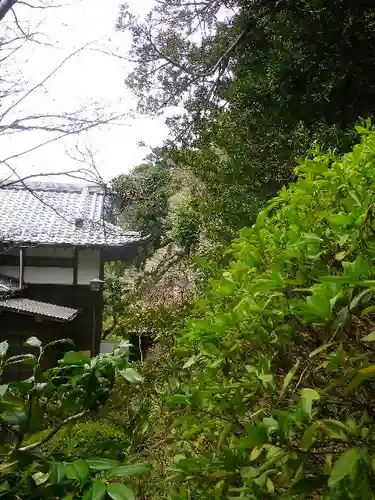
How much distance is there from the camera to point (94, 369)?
0.84 meters

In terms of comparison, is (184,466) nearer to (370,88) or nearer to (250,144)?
(370,88)

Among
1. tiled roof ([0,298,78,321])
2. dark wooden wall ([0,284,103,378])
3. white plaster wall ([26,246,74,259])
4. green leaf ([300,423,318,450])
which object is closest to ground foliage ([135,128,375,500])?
green leaf ([300,423,318,450])

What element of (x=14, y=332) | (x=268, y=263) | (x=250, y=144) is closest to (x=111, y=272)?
(x=14, y=332)

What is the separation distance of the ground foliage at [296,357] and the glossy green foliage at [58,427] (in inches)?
5.2

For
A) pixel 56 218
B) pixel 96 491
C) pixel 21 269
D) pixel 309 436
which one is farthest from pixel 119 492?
pixel 56 218

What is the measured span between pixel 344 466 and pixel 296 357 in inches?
16.5

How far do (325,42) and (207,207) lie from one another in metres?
1.95

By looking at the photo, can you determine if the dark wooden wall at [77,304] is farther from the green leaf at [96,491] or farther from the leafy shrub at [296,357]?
the green leaf at [96,491]

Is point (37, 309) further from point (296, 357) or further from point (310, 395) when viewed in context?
point (310, 395)

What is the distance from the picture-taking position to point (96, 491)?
61 cm

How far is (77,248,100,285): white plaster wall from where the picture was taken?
8.27 meters

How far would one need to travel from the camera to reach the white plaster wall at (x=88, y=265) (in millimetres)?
8273

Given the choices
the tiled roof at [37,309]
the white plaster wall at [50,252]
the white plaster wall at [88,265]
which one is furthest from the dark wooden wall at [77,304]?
the white plaster wall at [50,252]

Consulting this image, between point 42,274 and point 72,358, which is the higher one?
point 72,358
